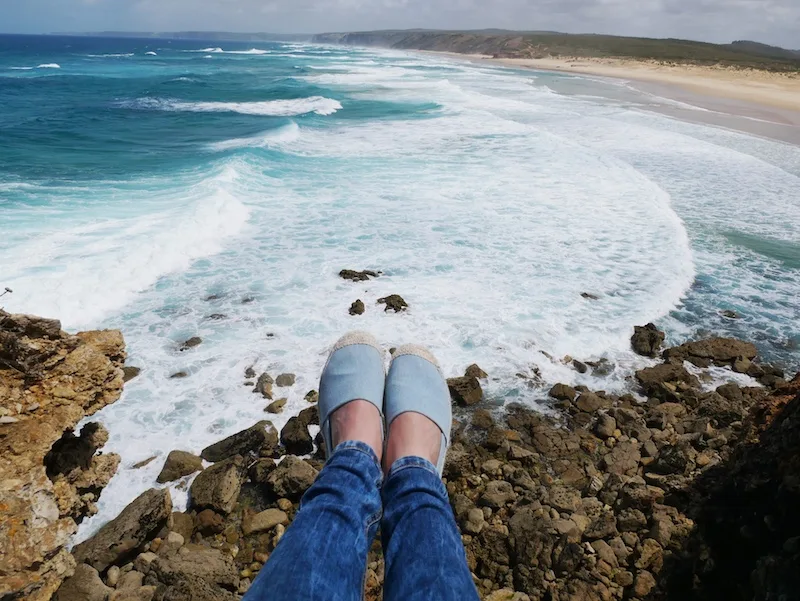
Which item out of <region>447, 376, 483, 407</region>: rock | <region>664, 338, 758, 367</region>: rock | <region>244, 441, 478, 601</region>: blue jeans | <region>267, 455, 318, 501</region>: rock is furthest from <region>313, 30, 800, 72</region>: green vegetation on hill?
<region>244, 441, 478, 601</region>: blue jeans

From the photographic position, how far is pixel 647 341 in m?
5.38

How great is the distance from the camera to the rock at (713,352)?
521 cm

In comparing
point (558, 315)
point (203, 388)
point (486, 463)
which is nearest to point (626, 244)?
point (558, 315)

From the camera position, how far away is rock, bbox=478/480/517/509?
11.0ft

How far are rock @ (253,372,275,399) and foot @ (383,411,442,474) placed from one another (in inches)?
91.8

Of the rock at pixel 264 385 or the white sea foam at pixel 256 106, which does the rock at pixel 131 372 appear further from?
the white sea foam at pixel 256 106

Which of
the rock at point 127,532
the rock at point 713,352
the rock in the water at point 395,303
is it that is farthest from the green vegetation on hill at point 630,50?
the rock at point 127,532

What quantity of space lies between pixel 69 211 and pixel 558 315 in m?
8.74

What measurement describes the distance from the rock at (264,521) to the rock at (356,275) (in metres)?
3.86

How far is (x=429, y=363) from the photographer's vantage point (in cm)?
329

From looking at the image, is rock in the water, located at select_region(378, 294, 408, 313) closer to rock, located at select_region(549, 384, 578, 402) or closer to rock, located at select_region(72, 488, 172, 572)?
rock, located at select_region(549, 384, 578, 402)

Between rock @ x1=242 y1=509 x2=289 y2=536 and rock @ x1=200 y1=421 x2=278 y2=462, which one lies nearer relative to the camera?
rock @ x1=242 y1=509 x2=289 y2=536

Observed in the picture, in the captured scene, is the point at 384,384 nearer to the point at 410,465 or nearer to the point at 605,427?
the point at 410,465

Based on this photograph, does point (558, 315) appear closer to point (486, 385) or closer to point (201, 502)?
point (486, 385)
